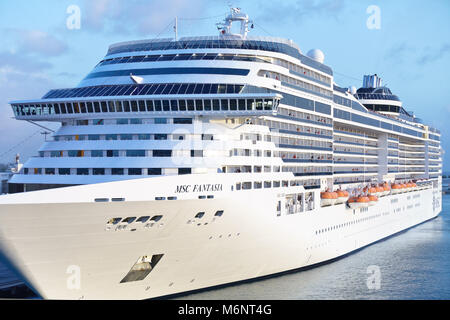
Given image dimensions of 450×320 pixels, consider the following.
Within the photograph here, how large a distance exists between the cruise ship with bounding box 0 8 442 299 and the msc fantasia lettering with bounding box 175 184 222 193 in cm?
6

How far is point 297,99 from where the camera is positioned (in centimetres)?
3175

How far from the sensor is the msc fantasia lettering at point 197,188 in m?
21.9

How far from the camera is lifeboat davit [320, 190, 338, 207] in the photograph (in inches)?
1304

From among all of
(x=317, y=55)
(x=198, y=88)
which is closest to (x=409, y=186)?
(x=317, y=55)

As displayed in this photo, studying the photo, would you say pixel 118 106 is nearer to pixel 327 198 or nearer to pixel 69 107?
pixel 69 107

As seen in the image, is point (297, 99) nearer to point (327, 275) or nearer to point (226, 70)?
point (226, 70)

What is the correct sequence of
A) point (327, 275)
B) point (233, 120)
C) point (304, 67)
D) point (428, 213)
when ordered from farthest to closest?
point (428, 213)
point (304, 67)
point (327, 275)
point (233, 120)

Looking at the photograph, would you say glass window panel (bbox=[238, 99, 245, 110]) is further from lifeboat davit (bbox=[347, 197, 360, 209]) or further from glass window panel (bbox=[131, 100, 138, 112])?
lifeboat davit (bbox=[347, 197, 360, 209])

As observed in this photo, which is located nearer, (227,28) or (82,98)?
(82,98)

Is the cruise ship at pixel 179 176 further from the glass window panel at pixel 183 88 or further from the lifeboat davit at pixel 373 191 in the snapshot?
the lifeboat davit at pixel 373 191

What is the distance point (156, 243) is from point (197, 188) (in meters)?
2.86
